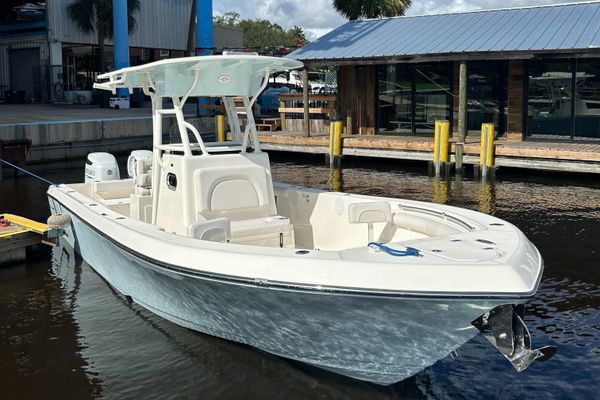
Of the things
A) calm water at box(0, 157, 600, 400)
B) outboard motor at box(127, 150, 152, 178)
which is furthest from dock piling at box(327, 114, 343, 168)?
outboard motor at box(127, 150, 152, 178)

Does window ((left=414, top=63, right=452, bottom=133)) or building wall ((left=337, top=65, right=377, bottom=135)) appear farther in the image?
building wall ((left=337, top=65, right=377, bottom=135))

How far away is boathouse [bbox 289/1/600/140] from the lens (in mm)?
16625

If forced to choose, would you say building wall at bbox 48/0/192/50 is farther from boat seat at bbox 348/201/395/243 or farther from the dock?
boat seat at bbox 348/201/395/243

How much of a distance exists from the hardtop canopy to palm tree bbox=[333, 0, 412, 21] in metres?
20.3

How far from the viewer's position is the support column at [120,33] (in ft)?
100

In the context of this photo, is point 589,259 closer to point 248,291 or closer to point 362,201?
point 362,201

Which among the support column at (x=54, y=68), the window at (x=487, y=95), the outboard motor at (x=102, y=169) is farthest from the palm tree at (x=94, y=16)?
the outboard motor at (x=102, y=169)

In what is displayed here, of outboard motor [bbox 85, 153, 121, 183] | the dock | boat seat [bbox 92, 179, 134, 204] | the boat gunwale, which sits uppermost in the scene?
outboard motor [bbox 85, 153, 121, 183]

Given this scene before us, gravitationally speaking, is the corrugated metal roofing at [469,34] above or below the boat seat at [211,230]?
above

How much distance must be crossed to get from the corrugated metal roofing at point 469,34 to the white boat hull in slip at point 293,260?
33.2 feet

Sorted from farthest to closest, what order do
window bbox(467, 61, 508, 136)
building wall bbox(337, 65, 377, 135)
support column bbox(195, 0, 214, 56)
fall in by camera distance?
support column bbox(195, 0, 214, 56)
building wall bbox(337, 65, 377, 135)
window bbox(467, 61, 508, 136)

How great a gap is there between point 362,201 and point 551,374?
2519 millimetres

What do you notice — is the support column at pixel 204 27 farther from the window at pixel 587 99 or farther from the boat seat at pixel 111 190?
the boat seat at pixel 111 190

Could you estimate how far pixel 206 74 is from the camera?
280 inches
